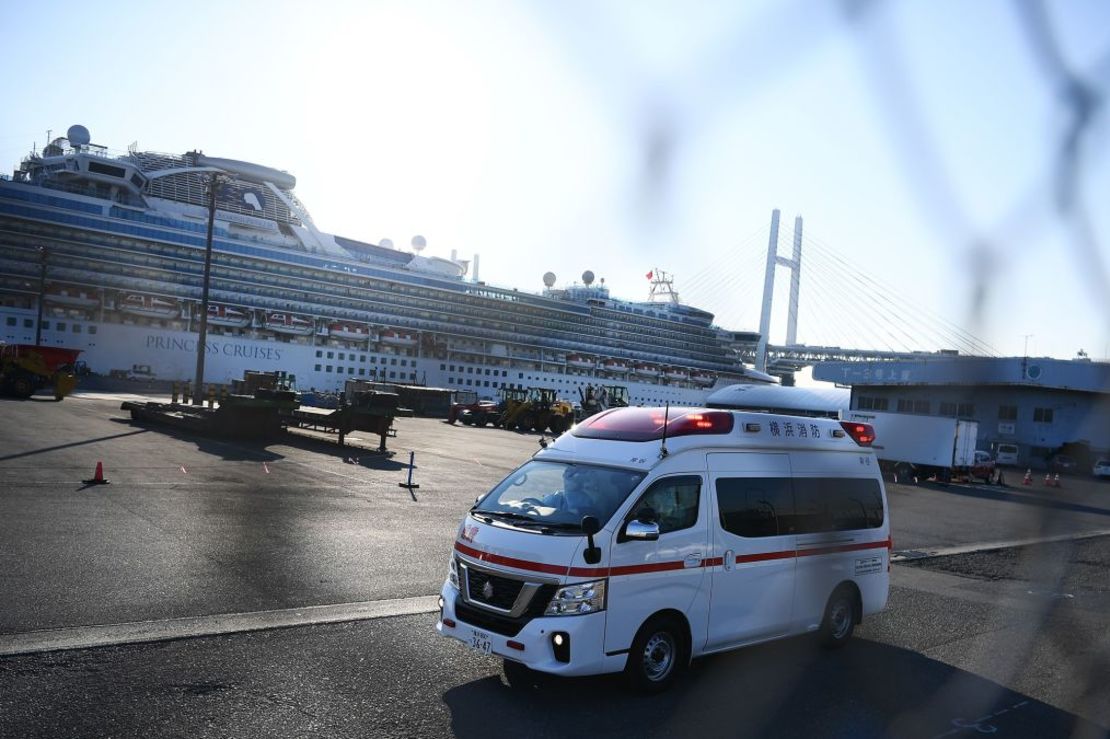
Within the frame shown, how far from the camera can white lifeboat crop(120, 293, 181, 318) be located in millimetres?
59438

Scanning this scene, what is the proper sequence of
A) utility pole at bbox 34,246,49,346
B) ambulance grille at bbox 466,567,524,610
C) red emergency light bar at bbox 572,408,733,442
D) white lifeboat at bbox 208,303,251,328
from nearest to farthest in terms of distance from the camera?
ambulance grille at bbox 466,567,524,610 < red emergency light bar at bbox 572,408,733,442 < utility pole at bbox 34,246,49,346 < white lifeboat at bbox 208,303,251,328

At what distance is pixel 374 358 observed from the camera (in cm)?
6850

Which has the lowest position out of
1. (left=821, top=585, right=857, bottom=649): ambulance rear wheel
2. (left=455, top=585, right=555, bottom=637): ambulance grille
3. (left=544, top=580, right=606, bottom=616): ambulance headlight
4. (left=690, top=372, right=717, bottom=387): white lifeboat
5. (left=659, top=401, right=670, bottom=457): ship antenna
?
(left=821, top=585, right=857, bottom=649): ambulance rear wheel

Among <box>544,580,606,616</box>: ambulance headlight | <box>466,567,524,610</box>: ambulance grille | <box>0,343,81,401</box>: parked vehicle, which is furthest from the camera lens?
<box>0,343,81,401</box>: parked vehicle

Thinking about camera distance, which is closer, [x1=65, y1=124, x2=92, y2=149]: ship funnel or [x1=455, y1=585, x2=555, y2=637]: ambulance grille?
[x1=455, y1=585, x2=555, y2=637]: ambulance grille

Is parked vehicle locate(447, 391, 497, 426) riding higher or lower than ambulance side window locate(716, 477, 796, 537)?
lower

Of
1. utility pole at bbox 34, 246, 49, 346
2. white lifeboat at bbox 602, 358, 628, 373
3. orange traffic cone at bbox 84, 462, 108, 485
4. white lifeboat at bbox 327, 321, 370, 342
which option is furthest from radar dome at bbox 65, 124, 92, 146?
orange traffic cone at bbox 84, 462, 108, 485

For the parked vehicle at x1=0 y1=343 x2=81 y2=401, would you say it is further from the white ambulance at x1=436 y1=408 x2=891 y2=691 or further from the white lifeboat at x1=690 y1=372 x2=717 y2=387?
the white lifeboat at x1=690 y1=372 x2=717 y2=387

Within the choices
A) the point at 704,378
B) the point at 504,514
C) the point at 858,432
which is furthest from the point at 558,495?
the point at 704,378

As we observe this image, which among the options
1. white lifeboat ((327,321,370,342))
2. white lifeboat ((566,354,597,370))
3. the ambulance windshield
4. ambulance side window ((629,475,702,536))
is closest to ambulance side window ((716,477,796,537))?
ambulance side window ((629,475,702,536))

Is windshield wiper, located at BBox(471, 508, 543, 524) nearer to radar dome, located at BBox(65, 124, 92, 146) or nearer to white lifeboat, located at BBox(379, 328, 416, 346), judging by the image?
white lifeboat, located at BBox(379, 328, 416, 346)

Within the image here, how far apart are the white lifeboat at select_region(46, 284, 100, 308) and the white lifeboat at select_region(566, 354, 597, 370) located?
37047 mm

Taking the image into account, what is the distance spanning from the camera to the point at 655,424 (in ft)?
23.3

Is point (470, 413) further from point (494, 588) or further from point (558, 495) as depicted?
point (494, 588)
